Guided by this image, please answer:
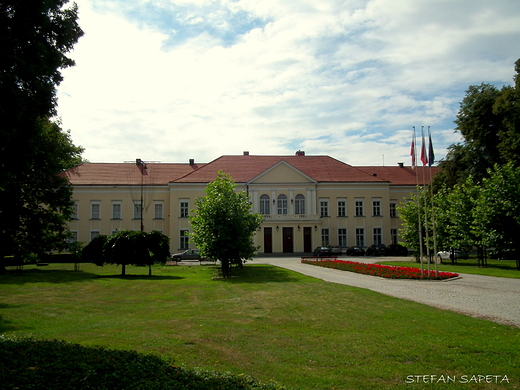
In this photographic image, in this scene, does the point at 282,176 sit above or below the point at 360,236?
above

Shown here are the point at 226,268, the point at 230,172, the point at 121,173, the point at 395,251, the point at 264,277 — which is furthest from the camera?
the point at 121,173

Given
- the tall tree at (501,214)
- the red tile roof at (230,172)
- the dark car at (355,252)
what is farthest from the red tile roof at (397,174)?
the tall tree at (501,214)

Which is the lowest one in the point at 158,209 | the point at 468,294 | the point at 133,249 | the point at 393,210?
the point at 468,294

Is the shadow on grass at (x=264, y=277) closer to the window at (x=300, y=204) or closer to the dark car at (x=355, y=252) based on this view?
the dark car at (x=355, y=252)

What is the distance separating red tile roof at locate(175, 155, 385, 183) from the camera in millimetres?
57531

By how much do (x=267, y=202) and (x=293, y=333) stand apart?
47.5 meters

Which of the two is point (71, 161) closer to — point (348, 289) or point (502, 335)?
point (348, 289)

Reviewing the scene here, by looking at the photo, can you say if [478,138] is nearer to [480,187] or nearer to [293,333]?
[480,187]

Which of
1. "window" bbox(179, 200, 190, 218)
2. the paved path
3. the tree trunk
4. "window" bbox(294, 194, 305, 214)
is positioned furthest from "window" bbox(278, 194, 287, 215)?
the paved path

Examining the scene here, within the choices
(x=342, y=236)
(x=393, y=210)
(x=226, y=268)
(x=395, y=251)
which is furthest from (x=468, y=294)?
(x=393, y=210)

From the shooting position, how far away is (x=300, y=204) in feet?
187

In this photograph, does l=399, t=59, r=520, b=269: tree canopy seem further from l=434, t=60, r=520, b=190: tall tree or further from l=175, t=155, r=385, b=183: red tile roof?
l=175, t=155, r=385, b=183: red tile roof

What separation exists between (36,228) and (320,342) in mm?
27113

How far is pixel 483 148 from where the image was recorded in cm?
4344
